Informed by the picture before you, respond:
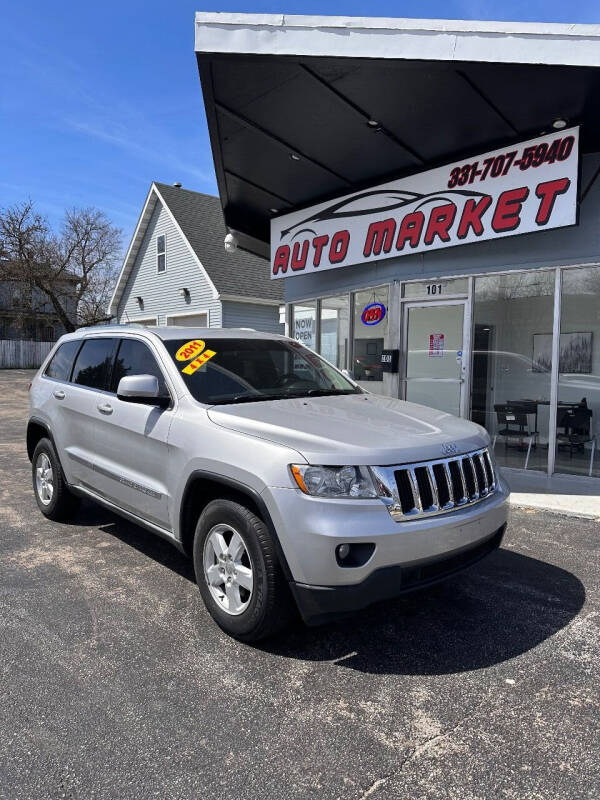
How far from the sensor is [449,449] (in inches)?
126

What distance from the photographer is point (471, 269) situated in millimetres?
8164

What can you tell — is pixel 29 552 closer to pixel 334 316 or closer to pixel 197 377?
pixel 197 377

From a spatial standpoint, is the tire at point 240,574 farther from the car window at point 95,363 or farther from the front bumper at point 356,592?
the car window at point 95,363

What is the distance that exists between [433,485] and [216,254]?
18781 millimetres

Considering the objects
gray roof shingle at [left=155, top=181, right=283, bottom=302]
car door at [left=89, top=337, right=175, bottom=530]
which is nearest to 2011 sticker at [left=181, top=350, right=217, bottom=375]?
car door at [left=89, top=337, right=175, bottom=530]

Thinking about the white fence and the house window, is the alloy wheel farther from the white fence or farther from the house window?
the white fence

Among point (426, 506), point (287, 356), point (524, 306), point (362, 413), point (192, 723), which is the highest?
point (524, 306)

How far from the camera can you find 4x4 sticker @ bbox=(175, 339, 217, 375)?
402 centimetres

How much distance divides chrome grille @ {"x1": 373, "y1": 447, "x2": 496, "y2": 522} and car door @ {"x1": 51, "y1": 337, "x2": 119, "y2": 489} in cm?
271

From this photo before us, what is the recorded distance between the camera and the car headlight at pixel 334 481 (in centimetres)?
284

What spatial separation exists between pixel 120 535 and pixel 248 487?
103 inches

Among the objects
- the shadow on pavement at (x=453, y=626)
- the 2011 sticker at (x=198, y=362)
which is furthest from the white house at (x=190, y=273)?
the shadow on pavement at (x=453, y=626)

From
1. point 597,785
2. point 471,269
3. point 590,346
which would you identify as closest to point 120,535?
point 597,785

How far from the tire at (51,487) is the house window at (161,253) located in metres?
17.3
